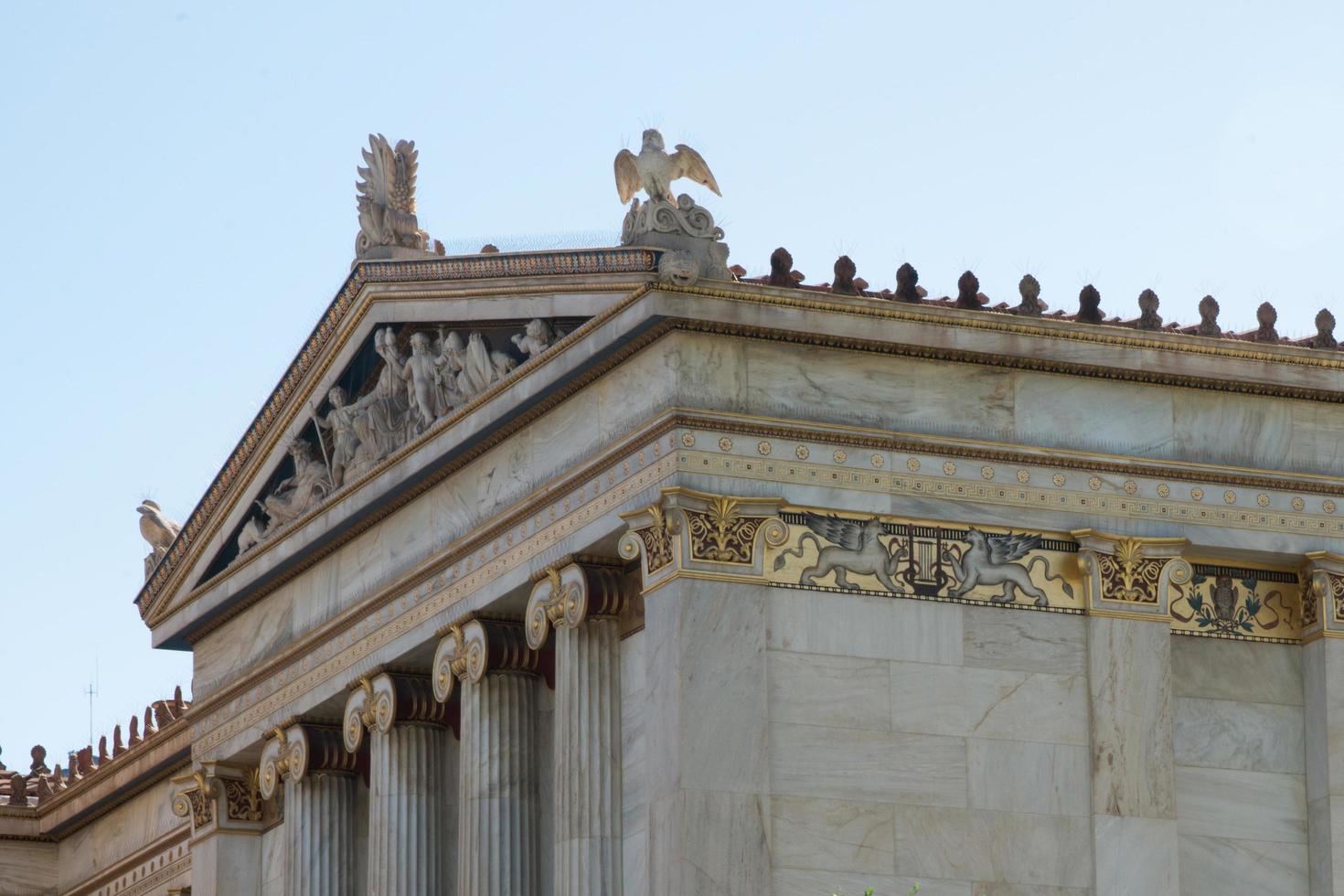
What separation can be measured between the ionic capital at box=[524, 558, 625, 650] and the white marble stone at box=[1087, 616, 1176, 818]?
18.1 feet

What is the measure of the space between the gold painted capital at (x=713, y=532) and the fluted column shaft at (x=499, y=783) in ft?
15.8

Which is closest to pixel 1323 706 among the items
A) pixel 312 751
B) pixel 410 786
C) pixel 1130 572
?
pixel 1130 572

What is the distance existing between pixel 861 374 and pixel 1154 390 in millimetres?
3638

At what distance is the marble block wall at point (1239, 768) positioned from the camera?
129 feet

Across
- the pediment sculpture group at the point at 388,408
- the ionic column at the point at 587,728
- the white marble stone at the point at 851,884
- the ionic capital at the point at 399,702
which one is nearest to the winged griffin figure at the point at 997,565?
Result: the white marble stone at the point at 851,884

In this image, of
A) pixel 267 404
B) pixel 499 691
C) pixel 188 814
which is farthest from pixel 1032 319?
pixel 188 814

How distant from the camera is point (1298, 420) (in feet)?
132

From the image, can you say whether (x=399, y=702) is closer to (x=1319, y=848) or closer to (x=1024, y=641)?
(x=1024, y=641)

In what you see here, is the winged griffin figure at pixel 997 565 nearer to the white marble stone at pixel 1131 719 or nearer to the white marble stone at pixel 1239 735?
the white marble stone at pixel 1131 719

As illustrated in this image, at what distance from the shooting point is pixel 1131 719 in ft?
127

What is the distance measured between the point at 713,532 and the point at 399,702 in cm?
785

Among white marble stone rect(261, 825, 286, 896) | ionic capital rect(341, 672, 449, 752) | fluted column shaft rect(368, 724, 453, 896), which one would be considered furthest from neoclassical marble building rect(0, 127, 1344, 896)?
white marble stone rect(261, 825, 286, 896)

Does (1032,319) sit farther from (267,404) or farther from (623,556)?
(267,404)

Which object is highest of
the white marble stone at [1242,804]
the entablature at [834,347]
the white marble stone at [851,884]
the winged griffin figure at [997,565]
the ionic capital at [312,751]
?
the entablature at [834,347]
